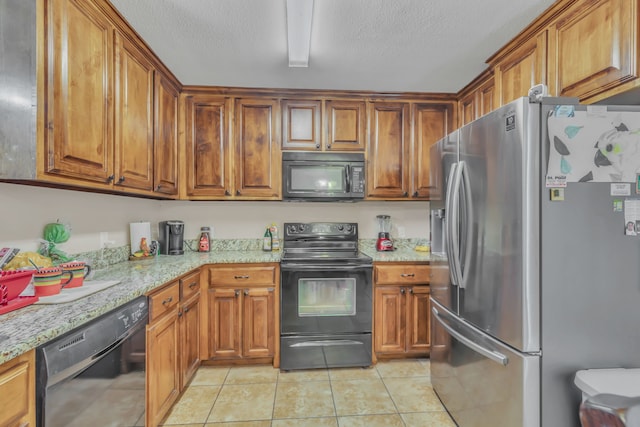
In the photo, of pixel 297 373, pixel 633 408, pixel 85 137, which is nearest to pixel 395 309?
pixel 297 373

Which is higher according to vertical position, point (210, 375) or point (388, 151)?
point (388, 151)

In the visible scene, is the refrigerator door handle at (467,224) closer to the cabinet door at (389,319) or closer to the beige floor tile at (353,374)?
the cabinet door at (389,319)

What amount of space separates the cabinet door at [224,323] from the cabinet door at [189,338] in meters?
0.11

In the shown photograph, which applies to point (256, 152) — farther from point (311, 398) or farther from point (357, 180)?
point (311, 398)

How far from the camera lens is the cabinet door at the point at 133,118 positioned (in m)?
1.73

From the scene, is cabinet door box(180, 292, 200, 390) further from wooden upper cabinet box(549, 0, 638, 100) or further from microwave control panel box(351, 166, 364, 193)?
wooden upper cabinet box(549, 0, 638, 100)

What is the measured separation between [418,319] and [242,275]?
4.86ft

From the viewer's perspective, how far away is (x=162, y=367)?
1720 mm

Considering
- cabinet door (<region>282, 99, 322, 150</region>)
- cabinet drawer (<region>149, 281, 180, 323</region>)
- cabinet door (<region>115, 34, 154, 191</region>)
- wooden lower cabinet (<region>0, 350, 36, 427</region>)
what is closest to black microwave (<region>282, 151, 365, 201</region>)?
cabinet door (<region>282, 99, 322, 150</region>)

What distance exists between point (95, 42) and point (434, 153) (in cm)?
201

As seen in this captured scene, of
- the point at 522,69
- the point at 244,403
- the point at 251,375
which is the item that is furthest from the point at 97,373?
the point at 522,69

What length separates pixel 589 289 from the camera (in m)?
1.23

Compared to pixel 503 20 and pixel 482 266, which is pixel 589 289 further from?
pixel 503 20

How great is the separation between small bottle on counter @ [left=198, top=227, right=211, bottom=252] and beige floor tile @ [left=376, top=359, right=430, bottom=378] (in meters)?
1.85
